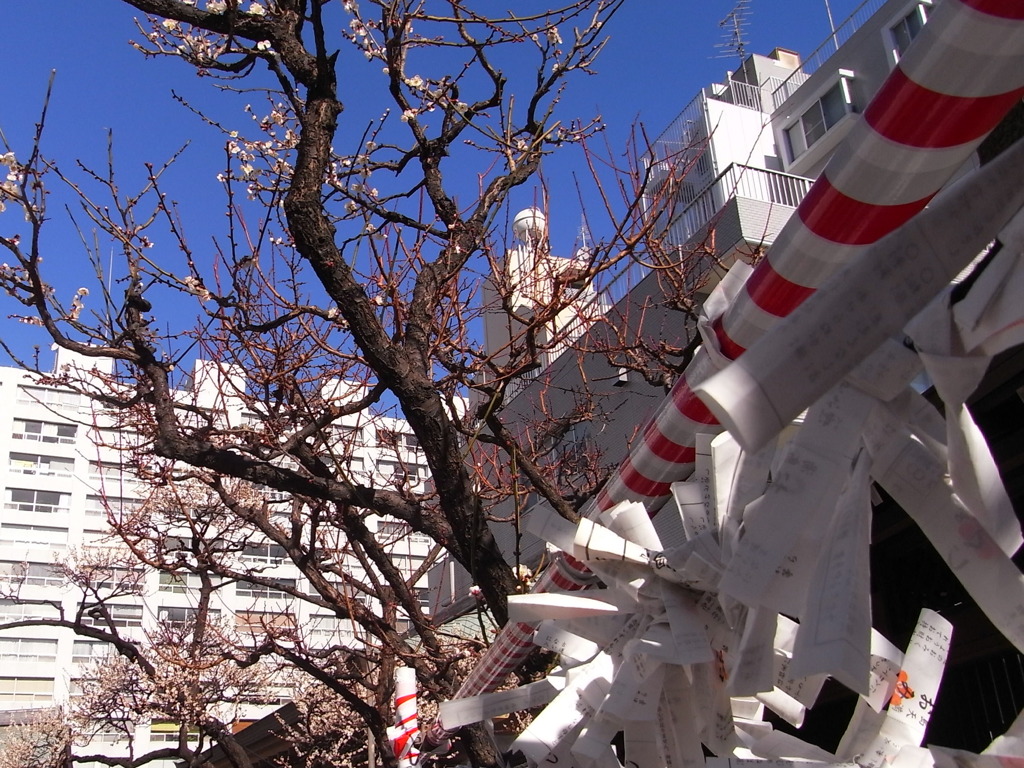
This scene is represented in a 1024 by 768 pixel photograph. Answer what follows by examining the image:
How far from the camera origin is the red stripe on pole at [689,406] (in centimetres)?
194

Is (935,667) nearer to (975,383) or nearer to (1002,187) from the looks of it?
(975,383)

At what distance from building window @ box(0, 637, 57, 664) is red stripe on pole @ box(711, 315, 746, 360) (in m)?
46.1

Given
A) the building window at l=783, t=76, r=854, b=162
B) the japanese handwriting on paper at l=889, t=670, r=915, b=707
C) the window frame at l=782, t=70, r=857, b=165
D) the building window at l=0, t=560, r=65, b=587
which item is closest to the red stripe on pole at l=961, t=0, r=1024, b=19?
the japanese handwriting on paper at l=889, t=670, r=915, b=707

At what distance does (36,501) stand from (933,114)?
50681 mm

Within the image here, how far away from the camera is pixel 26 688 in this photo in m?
40.6

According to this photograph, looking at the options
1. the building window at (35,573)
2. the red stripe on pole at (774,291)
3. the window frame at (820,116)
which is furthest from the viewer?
the building window at (35,573)

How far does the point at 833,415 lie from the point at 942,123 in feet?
1.44

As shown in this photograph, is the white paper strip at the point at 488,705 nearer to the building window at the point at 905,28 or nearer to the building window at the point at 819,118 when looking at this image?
the building window at the point at 905,28

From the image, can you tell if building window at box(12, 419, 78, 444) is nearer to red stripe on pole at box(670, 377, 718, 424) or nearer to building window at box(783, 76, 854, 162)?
building window at box(783, 76, 854, 162)

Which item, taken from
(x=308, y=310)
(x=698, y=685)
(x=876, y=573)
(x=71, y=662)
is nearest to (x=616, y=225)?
(x=308, y=310)

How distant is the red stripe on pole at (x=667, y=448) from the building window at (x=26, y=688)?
45908 millimetres

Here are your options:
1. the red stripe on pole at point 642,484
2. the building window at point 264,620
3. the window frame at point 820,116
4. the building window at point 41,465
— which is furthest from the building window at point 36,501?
the red stripe on pole at point 642,484

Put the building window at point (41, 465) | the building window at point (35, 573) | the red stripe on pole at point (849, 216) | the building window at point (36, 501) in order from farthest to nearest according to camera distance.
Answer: the building window at point (41, 465) → the building window at point (36, 501) → the building window at point (35, 573) → the red stripe on pole at point (849, 216)

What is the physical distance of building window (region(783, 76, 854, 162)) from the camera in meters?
20.9
